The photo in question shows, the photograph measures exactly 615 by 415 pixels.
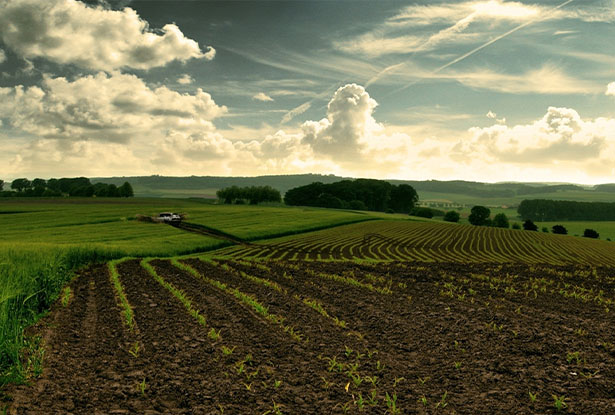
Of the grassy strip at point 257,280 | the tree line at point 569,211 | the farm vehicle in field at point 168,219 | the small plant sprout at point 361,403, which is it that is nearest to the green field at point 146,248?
the farm vehicle in field at point 168,219

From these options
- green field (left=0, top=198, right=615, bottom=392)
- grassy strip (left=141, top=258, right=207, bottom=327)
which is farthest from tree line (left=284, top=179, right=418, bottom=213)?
grassy strip (left=141, top=258, right=207, bottom=327)

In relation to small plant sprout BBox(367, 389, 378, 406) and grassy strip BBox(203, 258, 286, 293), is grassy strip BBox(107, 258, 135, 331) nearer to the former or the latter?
grassy strip BBox(203, 258, 286, 293)

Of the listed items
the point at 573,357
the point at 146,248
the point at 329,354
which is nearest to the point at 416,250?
the point at 146,248

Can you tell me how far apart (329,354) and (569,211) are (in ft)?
667

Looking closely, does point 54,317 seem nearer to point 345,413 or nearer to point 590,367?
point 345,413

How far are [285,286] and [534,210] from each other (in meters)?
191

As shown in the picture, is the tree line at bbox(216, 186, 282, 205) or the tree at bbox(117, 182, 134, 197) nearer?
the tree line at bbox(216, 186, 282, 205)

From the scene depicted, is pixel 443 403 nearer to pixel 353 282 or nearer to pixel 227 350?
pixel 227 350

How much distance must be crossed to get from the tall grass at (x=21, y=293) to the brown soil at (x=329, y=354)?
81cm

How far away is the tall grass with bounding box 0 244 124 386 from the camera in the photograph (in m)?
10.7

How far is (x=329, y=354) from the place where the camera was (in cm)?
1216

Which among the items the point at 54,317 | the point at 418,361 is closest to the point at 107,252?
the point at 54,317

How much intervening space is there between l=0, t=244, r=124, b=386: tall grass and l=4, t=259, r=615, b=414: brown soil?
810 millimetres

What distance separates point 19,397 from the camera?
9016mm
